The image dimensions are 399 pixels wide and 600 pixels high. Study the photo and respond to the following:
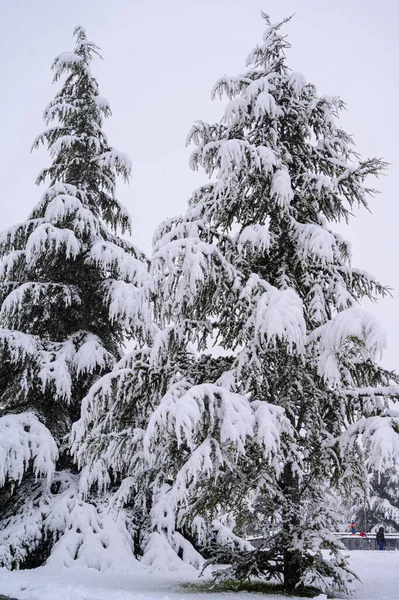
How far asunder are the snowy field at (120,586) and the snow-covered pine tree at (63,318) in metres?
0.87

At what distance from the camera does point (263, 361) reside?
7.62m

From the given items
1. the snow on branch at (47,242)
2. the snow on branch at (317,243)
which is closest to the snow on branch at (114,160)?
the snow on branch at (47,242)

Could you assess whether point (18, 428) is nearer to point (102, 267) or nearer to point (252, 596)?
point (102, 267)

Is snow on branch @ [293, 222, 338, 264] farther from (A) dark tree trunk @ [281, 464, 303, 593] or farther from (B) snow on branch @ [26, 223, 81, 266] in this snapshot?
(B) snow on branch @ [26, 223, 81, 266]

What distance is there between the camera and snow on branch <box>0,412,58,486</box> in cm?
841

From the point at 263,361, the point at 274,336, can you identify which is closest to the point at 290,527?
the point at 263,361

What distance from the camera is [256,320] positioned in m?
6.53

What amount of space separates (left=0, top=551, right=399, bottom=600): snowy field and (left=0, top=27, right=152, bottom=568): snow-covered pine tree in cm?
87

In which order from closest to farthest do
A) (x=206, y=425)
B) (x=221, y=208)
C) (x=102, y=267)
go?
(x=206, y=425)
(x=221, y=208)
(x=102, y=267)

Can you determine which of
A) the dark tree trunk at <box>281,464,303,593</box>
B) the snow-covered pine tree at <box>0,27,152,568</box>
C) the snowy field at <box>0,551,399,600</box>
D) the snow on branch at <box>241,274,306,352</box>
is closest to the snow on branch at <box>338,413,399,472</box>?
the dark tree trunk at <box>281,464,303,593</box>

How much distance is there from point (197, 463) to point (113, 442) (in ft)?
7.77

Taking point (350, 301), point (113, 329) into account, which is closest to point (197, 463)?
point (350, 301)

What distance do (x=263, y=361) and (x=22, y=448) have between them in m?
4.15

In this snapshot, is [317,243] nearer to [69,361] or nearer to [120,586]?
[120,586]
